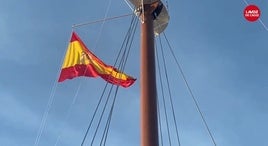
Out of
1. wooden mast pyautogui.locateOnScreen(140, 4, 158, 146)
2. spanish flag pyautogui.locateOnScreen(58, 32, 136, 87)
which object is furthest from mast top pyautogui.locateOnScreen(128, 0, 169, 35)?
spanish flag pyautogui.locateOnScreen(58, 32, 136, 87)

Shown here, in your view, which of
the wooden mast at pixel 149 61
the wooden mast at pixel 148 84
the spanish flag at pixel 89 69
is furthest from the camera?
the spanish flag at pixel 89 69

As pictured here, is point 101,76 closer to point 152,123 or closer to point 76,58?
point 76,58

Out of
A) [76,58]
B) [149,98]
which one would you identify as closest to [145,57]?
[149,98]

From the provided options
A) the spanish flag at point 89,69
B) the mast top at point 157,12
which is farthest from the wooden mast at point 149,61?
the spanish flag at point 89,69

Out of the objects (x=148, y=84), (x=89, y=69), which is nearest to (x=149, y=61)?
(x=148, y=84)

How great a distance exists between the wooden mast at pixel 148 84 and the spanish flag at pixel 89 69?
5.54 feet

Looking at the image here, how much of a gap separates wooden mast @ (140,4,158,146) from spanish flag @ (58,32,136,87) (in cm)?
169

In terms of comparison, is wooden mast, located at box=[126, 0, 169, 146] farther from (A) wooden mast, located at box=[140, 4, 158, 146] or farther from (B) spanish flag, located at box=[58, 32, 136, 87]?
(B) spanish flag, located at box=[58, 32, 136, 87]

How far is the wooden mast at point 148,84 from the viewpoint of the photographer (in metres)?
15.7

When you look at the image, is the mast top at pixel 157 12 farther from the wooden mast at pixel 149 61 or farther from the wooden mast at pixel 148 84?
the wooden mast at pixel 148 84

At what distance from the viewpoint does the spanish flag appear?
64.6 ft

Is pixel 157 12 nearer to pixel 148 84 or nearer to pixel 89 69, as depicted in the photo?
pixel 89 69

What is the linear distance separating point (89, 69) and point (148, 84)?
3491 millimetres

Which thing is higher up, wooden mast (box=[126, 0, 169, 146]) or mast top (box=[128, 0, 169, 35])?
Result: mast top (box=[128, 0, 169, 35])
